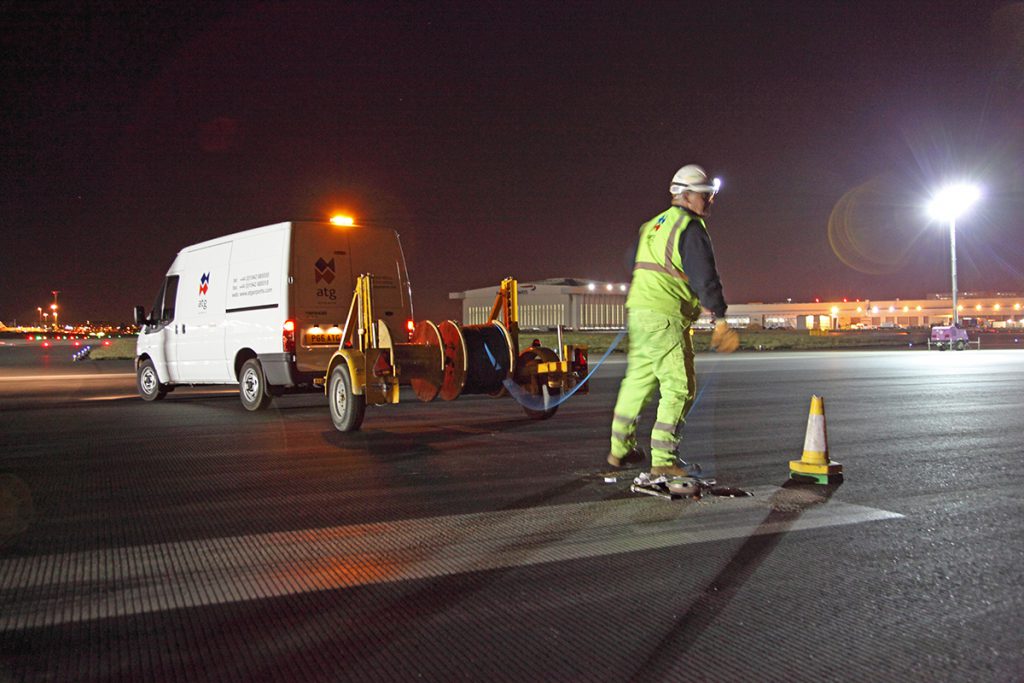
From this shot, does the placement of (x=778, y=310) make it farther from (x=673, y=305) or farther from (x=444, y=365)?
(x=673, y=305)

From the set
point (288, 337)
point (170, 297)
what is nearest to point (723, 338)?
point (288, 337)

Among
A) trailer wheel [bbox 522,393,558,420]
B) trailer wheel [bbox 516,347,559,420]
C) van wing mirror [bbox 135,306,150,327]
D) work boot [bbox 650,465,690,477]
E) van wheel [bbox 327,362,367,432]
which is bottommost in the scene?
trailer wheel [bbox 522,393,558,420]

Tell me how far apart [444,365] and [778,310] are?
126m

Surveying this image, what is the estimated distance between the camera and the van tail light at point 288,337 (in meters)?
11.7

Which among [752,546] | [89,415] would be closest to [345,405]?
[89,415]

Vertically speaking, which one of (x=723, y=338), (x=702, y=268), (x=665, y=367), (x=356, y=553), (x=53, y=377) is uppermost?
(x=702, y=268)

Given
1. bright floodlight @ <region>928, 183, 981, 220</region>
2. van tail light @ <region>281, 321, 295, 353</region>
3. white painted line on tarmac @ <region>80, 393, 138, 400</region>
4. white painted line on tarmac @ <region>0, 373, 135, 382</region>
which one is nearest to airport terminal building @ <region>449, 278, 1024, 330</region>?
bright floodlight @ <region>928, 183, 981, 220</region>

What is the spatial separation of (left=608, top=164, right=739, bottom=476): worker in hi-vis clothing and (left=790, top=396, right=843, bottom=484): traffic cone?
89 cm

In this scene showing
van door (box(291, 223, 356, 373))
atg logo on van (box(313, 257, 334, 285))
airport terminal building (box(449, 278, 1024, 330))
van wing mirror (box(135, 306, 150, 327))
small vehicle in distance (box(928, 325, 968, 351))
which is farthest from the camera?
airport terminal building (box(449, 278, 1024, 330))

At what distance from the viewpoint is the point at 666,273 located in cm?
612

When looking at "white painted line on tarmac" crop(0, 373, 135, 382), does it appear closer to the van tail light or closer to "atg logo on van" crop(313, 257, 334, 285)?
the van tail light

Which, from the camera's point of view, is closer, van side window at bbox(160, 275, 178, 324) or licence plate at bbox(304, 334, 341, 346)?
licence plate at bbox(304, 334, 341, 346)

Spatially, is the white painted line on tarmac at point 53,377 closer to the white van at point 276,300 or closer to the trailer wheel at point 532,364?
the white van at point 276,300

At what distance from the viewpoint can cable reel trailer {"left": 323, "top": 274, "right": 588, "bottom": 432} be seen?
9484 millimetres
